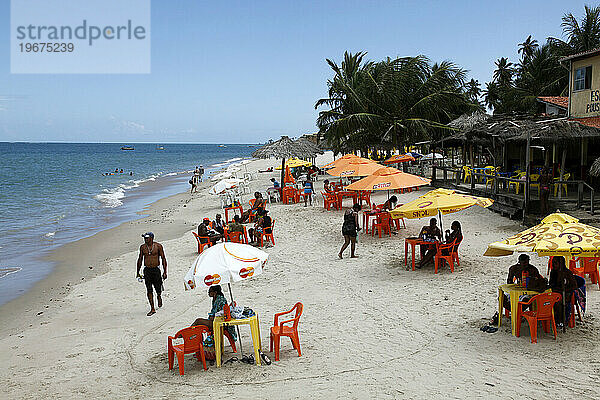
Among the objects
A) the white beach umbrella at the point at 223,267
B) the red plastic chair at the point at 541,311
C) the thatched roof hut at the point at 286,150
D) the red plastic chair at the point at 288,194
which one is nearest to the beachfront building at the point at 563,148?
the thatched roof hut at the point at 286,150

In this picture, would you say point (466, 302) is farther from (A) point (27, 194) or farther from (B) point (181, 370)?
(A) point (27, 194)

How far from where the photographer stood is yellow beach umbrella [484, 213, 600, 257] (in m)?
5.91

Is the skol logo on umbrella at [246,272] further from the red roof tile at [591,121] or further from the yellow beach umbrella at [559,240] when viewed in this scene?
the red roof tile at [591,121]

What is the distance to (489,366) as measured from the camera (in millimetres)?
5871

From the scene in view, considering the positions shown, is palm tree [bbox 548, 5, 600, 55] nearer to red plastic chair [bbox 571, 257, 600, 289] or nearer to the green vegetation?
the green vegetation

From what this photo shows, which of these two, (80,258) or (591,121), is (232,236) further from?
(591,121)

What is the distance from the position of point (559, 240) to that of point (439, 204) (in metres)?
3.98

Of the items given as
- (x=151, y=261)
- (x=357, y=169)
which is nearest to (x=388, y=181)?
(x=357, y=169)

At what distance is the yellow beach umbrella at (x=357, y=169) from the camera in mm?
→ 17062

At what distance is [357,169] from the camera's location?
57.0 ft

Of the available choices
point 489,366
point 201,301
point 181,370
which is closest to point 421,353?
point 489,366

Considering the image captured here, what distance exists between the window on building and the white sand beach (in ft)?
25.4

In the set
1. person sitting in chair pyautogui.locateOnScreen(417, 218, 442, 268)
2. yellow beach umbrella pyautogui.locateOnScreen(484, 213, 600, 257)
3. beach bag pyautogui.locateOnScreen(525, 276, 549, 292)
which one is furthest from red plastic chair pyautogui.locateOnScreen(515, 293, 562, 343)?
person sitting in chair pyautogui.locateOnScreen(417, 218, 442, 268)

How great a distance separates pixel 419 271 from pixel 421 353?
13.3ft
